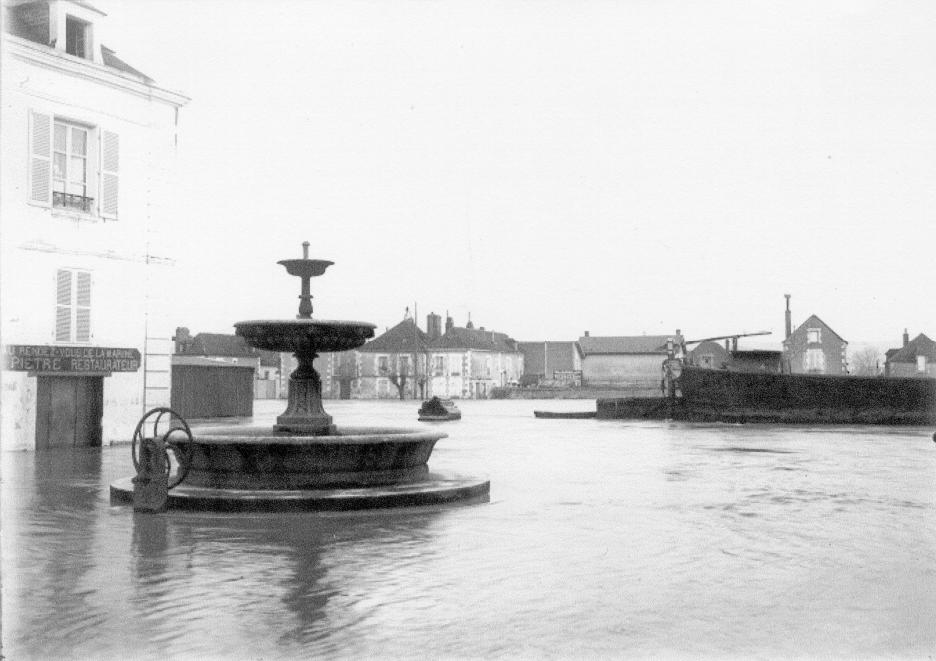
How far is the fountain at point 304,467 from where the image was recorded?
1025 centimetres

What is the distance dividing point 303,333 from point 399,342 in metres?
101

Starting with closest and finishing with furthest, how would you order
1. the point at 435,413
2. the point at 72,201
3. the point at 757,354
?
1. the point at 72,201
2. the point at 435,413
3. the point at 757,354

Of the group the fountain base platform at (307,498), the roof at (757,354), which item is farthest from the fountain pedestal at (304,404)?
the roof at (757,354)

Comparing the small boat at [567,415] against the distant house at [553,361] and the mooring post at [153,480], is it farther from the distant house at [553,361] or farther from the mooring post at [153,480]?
the distant house at [553,361]

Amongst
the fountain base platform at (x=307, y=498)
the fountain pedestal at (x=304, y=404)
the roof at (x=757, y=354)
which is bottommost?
the fountain base platform at (x=307, y=498)

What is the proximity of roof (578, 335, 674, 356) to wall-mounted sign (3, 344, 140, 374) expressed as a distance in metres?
96.8

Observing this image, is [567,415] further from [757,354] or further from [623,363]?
[623,363]

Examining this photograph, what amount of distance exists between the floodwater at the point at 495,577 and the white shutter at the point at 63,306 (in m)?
→ 8.50

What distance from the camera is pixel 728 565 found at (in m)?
7.27

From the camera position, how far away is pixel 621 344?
11856 centimetres

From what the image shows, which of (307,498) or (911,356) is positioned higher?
(911,356)

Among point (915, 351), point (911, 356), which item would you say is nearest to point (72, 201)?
point (911, 356)

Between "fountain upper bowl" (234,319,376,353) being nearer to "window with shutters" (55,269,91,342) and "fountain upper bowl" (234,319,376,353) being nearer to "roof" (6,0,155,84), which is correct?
"window with shutters" (55,269,91,342)

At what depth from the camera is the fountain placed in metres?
10.2
